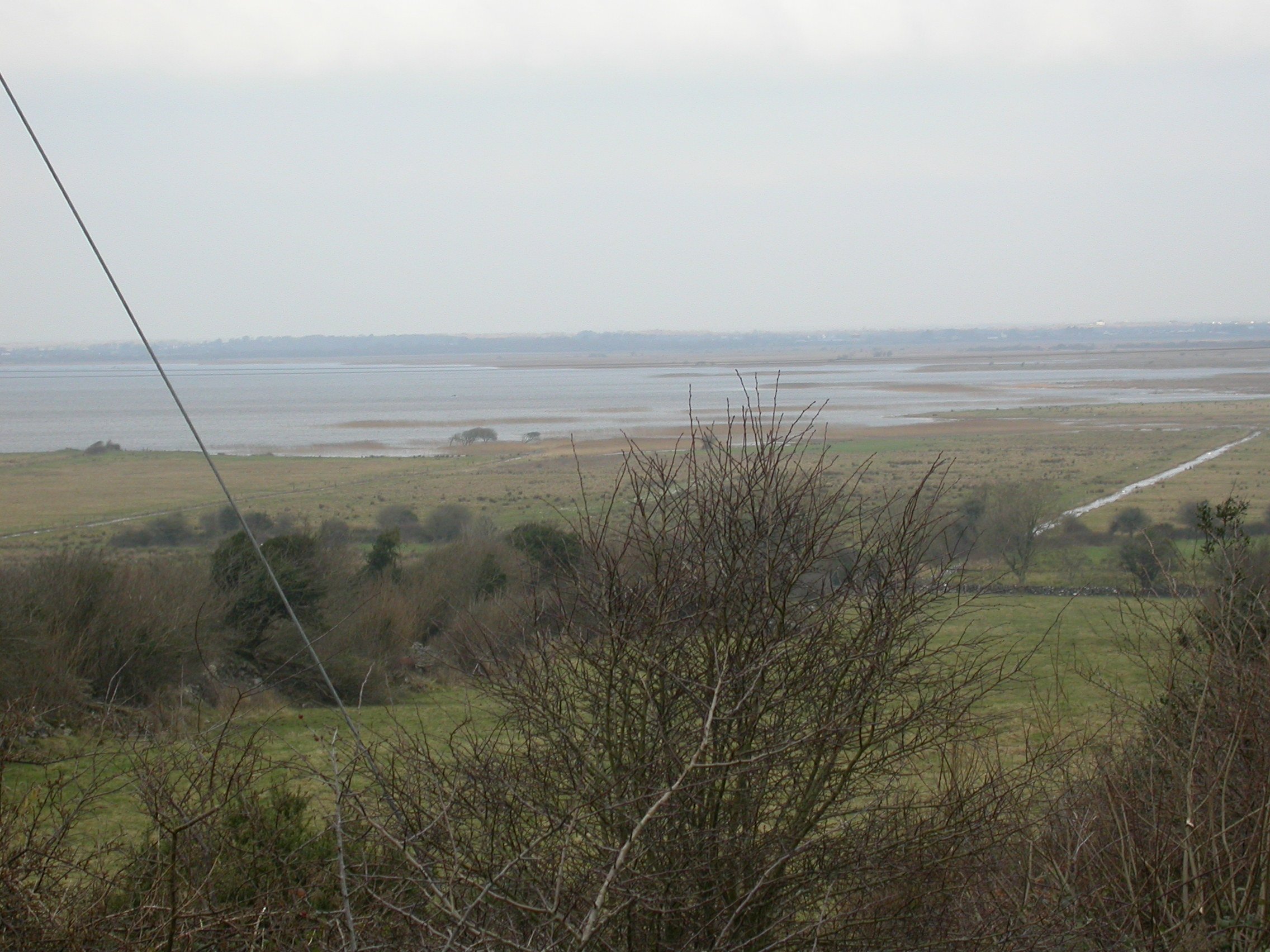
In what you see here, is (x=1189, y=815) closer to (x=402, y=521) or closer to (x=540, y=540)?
(x=540, y=540)

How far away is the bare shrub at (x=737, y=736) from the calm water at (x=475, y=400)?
40.5m

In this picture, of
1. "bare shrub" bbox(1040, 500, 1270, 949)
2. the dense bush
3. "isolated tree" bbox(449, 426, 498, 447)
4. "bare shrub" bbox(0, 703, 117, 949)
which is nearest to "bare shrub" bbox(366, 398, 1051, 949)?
"bare shrub" bbox(1040, 500, 1270, 949)

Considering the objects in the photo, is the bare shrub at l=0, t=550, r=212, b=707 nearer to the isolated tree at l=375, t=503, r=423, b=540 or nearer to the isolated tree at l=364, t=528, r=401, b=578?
the isolated tree at l=364, t=528, r=401, b=578

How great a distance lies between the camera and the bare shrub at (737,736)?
7148 mm

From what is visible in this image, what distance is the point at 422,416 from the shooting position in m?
101

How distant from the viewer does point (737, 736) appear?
779cm

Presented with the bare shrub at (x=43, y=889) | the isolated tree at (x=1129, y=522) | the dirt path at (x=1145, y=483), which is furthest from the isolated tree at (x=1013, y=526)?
the bare shrub at (x=43, y=889)

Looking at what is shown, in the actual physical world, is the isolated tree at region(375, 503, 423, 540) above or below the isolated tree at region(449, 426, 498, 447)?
above

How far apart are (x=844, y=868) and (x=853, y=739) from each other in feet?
3.15

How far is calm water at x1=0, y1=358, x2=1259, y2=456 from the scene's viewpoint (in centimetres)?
7894

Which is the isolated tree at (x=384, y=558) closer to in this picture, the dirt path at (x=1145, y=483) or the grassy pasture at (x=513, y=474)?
the grassy pasture at (x=513, y=474)

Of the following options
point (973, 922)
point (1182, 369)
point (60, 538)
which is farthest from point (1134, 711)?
point (1182, 369)

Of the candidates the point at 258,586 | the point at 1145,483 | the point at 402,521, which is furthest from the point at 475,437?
the point at 258,586

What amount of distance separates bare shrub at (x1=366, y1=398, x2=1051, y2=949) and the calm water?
1596 inches
